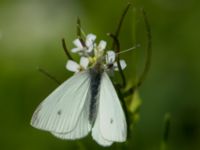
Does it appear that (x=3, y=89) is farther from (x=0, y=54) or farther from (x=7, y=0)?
(x=7, y=0)

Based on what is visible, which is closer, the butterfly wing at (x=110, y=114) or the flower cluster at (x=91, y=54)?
the butterfly wing at (x=110, y=114)

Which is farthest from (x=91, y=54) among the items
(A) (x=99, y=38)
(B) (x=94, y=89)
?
(A) (x=99, y=38)

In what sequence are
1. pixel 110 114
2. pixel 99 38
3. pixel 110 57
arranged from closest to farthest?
pixel 110 114 → pixel 110 57 → pixel 99 38

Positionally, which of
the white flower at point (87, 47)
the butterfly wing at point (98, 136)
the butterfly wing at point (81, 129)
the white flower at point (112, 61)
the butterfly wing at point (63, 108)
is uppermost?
the white flower at point (87, 47)

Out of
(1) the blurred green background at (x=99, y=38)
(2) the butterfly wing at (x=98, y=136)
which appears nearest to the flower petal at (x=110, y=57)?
(2) the butterfly wing at (x=98, y=136)

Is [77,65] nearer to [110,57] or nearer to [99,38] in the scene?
[110,57]

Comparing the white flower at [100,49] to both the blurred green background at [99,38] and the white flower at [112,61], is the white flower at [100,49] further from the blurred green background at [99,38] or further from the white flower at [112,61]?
the blurred green background at [99,38]
